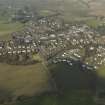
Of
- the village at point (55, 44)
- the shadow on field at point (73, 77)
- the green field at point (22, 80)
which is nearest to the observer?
the green field at point (22, 80)

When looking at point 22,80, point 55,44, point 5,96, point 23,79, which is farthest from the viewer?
point 55,44

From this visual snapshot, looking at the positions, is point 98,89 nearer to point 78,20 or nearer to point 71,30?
point 71,30

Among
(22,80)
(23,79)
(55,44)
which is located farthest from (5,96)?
(55,44)

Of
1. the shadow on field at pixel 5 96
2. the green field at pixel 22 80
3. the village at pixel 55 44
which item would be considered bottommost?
the shadow on field at pixel 5 96

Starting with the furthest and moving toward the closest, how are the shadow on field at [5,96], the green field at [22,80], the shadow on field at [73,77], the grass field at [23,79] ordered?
the shadow on field at [73,77] < the grass field at [23,79] < the green field at [22,80] < the shadow on field at [5,96]

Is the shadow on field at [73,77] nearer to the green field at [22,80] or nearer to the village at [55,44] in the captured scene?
the green field at [22,80]

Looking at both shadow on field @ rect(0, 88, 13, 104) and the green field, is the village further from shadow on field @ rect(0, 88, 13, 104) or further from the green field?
shadow on field @ rect(0, 88, 13, 104)

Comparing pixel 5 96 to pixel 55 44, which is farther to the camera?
pixel 55 44

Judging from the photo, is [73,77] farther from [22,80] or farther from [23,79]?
[22,80]

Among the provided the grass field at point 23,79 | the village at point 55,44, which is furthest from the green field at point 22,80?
the village at point 55,44

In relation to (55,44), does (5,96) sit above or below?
below

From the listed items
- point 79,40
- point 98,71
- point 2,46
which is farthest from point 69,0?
point 98,71
